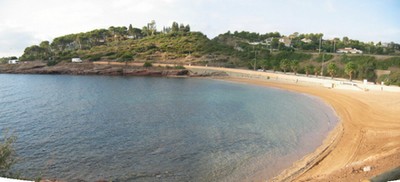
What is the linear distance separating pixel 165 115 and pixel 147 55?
254 ft

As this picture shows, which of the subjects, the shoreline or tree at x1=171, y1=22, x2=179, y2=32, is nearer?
the shoreline

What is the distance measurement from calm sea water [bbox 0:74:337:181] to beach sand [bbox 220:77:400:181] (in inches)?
50.1

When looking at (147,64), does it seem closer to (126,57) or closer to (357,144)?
(126,57)

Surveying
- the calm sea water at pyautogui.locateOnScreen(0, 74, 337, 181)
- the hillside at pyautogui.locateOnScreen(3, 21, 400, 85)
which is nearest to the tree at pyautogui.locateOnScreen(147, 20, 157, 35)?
the hillside at pyautogui.locateOnScreen(3, 21, 400, 85)

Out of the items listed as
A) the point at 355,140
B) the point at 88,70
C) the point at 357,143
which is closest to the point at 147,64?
the point at 88,70

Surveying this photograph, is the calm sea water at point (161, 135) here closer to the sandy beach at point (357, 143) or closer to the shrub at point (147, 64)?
the sandy beach at point (357, 143)

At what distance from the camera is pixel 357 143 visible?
22.5 metres

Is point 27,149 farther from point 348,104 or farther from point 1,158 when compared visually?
point 348,104

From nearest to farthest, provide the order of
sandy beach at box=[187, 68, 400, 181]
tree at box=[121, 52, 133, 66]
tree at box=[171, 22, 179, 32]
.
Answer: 1. sandy beach at box=[187, 68, 400, 181]
2. tree at box=[121, 52, 133, 66]
3. tree at box=[171, 22, 179, 32]

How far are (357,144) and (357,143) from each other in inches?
13.1

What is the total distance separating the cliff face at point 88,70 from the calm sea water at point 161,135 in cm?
4254

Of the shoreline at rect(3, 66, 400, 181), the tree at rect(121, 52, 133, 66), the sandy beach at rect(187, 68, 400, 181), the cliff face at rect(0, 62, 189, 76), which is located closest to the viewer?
the sandy beach at rect(187, 68, 400, 181)

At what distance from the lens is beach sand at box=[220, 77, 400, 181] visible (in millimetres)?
15008

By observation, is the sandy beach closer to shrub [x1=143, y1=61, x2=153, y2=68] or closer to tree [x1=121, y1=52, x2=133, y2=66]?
shrub [x1=143, y1=61, x2=153, y2=68]
